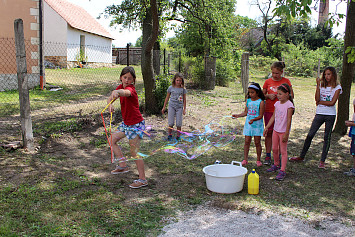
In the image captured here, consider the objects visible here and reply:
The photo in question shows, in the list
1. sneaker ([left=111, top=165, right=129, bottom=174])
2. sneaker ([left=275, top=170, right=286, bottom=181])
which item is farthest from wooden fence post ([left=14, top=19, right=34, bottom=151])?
sneaker ([left=275, top=170, right=286, bottom=181])

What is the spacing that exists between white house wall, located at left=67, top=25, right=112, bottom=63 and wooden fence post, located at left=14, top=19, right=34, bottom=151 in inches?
663

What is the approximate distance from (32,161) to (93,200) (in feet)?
5.77

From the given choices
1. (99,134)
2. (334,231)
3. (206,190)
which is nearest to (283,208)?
(334,231)

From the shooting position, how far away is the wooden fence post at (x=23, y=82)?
535cm

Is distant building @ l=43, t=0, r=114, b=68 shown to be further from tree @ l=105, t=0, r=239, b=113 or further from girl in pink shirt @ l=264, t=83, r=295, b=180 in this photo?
girl in pink shirt @ l=264, t=83, r=295, b=180

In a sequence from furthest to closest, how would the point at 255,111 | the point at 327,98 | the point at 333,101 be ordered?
1. the point at 327,98
2. the point at 333,101
3. the point at 255,111

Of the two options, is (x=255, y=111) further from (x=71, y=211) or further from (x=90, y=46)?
(x=90, y=46)

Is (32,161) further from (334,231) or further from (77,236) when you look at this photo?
(334,231)

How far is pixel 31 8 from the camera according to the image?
12.6 metres

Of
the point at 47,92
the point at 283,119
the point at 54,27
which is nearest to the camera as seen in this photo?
the point at 283,119

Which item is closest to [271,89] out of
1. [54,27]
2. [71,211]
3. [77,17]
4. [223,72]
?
[71,211]

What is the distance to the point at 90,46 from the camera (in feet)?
93.2

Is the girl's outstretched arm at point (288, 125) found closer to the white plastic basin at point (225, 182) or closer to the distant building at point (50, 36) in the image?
the white plastic basin at point (225, 182)

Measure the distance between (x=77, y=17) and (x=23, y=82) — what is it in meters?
23.6
